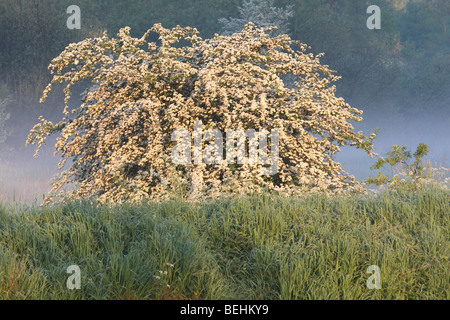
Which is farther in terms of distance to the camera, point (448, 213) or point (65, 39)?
point (65, 39)

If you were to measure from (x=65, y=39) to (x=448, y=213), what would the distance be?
22.7 meters

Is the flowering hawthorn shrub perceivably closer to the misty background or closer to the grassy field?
the grassy field

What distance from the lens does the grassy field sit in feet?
A: 14.9

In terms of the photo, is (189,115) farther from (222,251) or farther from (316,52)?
(316,52)

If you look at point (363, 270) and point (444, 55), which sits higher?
point (444, 55)

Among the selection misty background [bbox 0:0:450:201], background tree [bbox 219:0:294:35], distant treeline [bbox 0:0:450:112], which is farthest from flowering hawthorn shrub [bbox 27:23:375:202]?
distant treeline [bbox 0:0:450:112]

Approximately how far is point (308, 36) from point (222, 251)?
85.4 ft

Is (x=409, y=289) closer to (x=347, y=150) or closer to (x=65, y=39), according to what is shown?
(x=65, y=39)

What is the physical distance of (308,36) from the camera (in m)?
29.4

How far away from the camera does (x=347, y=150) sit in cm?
3100

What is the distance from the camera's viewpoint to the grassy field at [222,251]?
4.54m

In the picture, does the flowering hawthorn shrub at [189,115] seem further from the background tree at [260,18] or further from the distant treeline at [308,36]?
the distant treeline at [308,36]

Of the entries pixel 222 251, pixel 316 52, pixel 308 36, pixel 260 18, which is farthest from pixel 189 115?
pixel 308 36

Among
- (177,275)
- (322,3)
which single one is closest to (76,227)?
(177,275)
